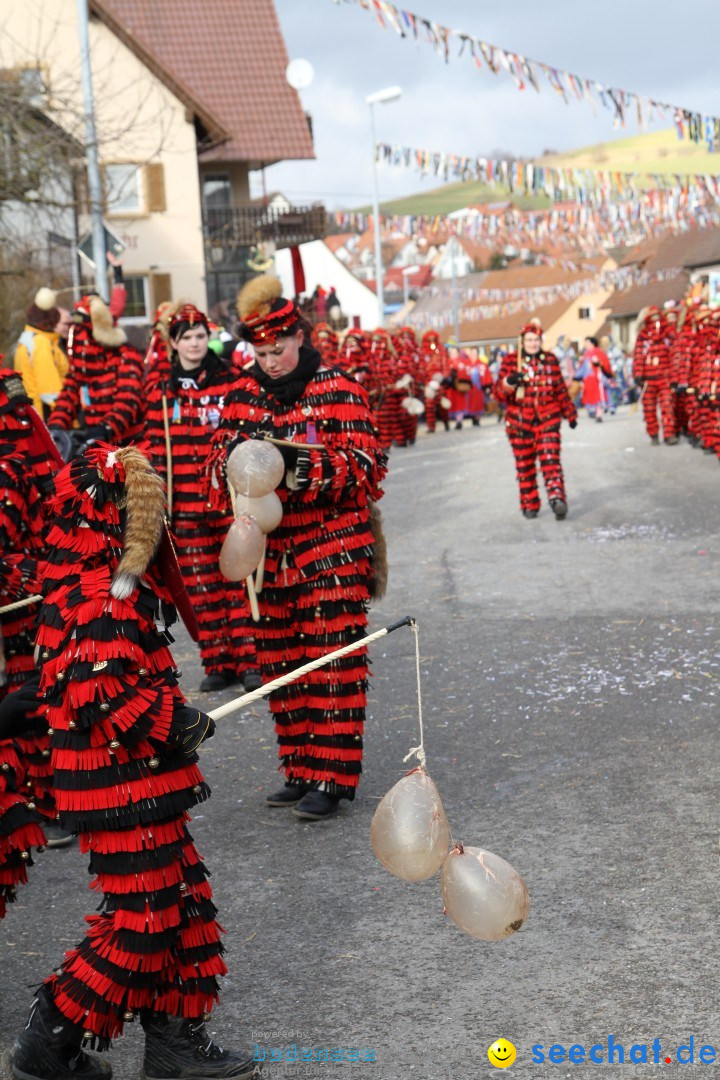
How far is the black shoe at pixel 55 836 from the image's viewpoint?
586cm

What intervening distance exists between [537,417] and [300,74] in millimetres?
21497

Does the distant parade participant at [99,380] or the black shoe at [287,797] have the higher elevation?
the distant parade participant at [99,380]

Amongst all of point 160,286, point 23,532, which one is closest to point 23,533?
point 23,532

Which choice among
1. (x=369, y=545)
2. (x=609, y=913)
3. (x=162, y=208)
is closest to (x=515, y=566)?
(x=369, y=545)

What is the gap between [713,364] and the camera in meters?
17.3

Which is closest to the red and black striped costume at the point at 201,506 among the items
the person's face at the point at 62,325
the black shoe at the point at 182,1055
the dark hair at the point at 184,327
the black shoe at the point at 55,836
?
the dark hair at the point at 184,327

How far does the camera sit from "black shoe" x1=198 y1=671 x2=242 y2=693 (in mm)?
8375

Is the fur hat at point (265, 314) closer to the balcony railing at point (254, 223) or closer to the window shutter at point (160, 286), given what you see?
the window shutter at point (160, 286)

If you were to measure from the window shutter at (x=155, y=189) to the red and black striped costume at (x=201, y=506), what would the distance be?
30985 mm

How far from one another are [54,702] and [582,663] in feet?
16.5

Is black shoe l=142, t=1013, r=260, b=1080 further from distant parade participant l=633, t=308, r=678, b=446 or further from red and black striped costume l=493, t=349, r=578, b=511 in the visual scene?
distant parade participant l=633, t=308, r=678, b=446

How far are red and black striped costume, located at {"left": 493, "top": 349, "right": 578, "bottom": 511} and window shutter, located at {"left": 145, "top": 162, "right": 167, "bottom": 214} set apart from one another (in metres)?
25.4

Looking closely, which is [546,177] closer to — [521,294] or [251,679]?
[251,679]

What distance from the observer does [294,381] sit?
606 centimetres
